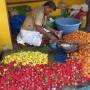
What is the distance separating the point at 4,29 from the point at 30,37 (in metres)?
0.61

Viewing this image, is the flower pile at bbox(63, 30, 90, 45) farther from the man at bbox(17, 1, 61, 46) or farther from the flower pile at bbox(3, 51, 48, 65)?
the flower pile at bbox(3, 51, 48, 65)

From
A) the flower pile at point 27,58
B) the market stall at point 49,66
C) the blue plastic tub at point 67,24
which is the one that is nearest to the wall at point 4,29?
the market stall at point 49,66

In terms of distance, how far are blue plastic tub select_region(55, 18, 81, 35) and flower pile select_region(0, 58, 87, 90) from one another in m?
1.60

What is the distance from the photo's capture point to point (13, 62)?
4.61 metres

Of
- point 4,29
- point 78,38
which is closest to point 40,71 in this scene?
point 4,29

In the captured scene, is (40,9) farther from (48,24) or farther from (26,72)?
(26,72)

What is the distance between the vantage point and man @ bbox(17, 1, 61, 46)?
5422 millimetres

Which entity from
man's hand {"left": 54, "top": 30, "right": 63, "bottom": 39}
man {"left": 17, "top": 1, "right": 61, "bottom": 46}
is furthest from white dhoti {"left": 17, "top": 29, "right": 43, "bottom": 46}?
man's hand {"left": 54, "top": 30, "right": 63, "bottom": 39}

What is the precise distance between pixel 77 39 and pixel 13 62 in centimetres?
163

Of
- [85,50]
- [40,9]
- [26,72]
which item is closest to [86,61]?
[85,50]

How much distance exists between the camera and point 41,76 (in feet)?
13.8

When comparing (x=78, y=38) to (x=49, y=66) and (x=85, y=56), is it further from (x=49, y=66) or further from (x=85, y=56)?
(x=49, y=66)

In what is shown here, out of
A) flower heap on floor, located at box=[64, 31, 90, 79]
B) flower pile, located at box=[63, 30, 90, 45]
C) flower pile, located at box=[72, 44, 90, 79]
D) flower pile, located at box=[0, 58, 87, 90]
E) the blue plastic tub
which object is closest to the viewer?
flower pile, located at box=[0, 58, 87, 90]

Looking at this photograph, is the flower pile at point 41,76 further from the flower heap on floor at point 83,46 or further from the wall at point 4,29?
the wall at point 4,29
